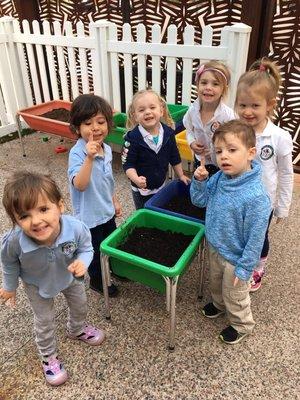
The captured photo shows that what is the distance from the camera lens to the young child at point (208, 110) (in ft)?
7.38

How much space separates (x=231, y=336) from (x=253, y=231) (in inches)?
28.4

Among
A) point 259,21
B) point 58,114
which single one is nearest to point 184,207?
point 259,21

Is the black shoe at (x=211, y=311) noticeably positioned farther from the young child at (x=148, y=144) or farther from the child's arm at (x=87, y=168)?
the child's arm at (x=87, y=168)

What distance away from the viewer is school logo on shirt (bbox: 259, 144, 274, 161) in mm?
2000

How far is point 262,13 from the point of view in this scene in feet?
11.5

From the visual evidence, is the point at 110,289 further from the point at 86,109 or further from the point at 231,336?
the point at 86,109

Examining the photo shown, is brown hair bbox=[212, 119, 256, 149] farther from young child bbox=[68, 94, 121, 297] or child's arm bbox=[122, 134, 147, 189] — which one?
child's arm bbox=[122, 134, 147, 189]

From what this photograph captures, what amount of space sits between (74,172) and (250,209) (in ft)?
3.12

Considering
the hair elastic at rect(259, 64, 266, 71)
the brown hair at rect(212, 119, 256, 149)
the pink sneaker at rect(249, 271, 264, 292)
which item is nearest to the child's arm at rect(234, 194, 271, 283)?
the brown hair at rect(212, 119, 256, 149)

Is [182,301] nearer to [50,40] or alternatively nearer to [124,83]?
[124,83]

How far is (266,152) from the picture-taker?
2010 mm

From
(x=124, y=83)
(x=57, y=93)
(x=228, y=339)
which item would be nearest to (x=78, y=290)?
(x=228, y=339)

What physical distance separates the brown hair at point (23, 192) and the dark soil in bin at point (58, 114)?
3.11 meters

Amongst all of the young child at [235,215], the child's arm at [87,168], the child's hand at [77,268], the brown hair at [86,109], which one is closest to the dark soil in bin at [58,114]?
the brown hair at [86,109]
